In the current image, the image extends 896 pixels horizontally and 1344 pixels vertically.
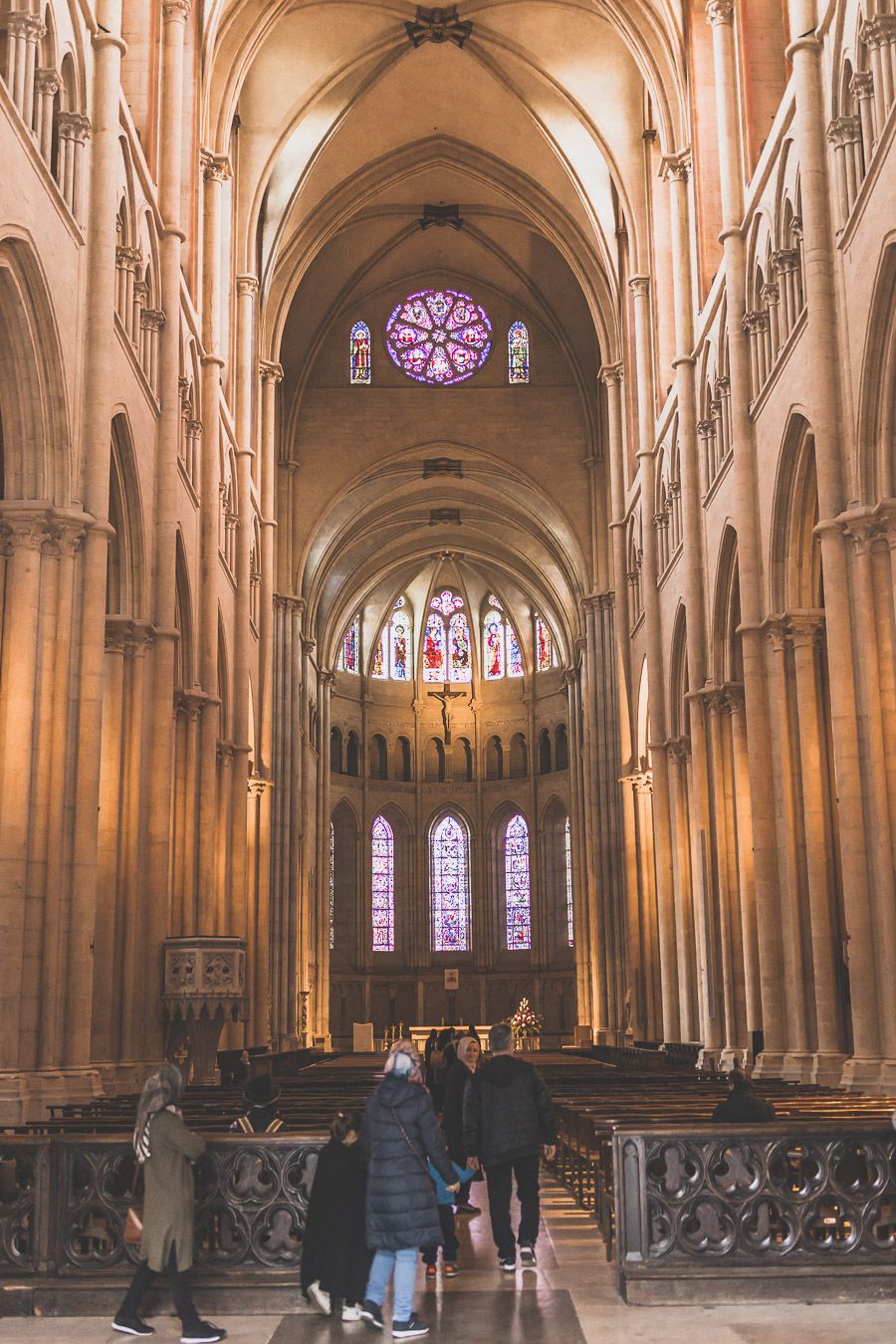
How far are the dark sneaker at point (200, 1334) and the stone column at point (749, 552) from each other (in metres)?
13.3

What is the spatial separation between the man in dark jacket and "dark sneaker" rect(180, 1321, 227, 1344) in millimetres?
2210

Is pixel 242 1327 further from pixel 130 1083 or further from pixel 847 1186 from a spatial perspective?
pixel 130 1083

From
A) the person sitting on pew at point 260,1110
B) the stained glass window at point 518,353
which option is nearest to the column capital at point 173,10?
the person sitting on pew at point 260,1110

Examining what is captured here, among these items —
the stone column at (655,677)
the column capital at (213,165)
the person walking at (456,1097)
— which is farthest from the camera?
the stone column at (655,677)

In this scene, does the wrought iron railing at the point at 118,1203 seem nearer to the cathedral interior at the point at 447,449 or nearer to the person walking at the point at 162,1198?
the person walking at the point at 162,1198

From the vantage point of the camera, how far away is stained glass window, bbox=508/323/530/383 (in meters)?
45.1

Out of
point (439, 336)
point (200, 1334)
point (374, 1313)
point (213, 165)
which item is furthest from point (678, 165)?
point (200, 1334)

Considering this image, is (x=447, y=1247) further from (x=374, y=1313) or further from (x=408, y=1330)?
(x=408, y=1330)

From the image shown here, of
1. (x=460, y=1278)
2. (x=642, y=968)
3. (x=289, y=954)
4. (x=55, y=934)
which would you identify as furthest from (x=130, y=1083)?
(x=289, y=954)

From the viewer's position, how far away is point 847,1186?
27.1 feet

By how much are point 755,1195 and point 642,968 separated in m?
24.8

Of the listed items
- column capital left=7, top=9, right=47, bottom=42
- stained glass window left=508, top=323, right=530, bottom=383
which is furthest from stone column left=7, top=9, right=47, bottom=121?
stained glass window left=508, top=323, right=530, bottom=383

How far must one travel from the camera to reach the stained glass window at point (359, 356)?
1768 inches

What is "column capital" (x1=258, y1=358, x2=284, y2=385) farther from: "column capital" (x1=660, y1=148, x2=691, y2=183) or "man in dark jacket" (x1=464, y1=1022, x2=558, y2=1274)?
"man in dark jacket" (x1=464, y1=1022, x2=558, y2=1274)
